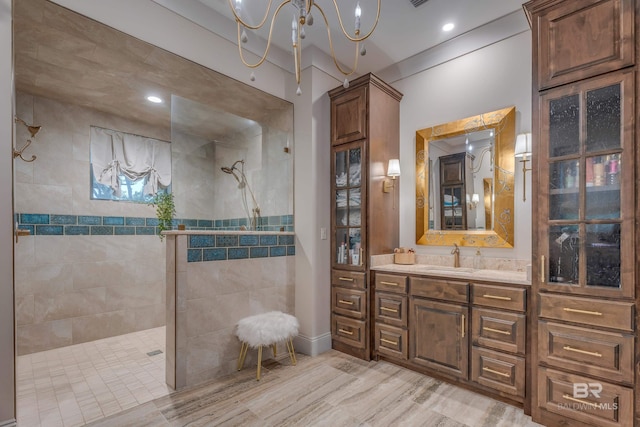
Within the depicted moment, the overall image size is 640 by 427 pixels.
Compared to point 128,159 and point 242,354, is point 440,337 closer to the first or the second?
point 242,354

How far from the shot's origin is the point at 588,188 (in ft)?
6.26

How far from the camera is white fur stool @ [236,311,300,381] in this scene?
2549 millimetres

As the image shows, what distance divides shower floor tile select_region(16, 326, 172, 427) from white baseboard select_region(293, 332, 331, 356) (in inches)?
48.9

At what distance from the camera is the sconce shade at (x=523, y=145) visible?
→ 2.59 metres

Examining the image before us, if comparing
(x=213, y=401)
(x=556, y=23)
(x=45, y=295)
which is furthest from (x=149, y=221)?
(x=556, y=23)

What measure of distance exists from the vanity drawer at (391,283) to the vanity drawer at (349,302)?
0.18m

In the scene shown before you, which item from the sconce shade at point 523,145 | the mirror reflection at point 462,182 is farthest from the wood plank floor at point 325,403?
the sconce shade at point 523,145

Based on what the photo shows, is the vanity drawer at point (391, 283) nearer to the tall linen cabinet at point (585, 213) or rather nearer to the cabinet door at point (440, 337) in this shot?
the cabinet door at point (440, 337)

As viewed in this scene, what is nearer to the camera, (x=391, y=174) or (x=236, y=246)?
(x=236, y=246)

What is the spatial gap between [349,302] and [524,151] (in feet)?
6.84

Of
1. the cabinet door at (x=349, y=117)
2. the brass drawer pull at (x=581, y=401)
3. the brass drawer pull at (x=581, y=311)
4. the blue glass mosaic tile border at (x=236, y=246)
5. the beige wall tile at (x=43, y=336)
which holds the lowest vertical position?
the beige wall tile at (x=43, y=336)

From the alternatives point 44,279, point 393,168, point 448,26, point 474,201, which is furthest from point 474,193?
point 44,279

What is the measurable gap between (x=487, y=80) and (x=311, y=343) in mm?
3059

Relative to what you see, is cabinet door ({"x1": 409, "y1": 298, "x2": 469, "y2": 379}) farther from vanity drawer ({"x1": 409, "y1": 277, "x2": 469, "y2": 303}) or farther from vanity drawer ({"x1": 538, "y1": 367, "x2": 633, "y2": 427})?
vanity drawer ({"x1": 538, "y1": 367, "x2": 633, "y2": 427})
